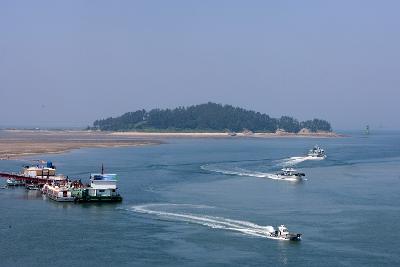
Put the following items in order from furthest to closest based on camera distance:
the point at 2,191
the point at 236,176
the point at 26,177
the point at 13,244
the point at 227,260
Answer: the point at 236,176 → the point at 26,177 → the point at 2,191 → the point at 13,244 → the point at 227,260

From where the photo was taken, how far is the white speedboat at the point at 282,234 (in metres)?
36.9

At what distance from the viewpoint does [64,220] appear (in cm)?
4372

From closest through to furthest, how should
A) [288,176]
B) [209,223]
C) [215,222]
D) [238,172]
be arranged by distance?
[209,223] < [215,222] < [288,176] < [238,172]

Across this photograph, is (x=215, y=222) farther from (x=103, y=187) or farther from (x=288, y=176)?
(x=288, y=176)

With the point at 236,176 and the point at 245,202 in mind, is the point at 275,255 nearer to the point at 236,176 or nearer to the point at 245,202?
the point at 245,202

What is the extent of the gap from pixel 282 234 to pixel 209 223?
5614 mm

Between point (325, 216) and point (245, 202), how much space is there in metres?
7.92

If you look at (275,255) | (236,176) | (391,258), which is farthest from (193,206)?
(236,176)

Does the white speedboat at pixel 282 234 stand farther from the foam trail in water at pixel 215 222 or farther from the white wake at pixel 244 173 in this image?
the white wake at pixel 244 173

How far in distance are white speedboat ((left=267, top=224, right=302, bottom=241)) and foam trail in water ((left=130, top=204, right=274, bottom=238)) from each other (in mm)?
195

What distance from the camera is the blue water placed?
33.5m

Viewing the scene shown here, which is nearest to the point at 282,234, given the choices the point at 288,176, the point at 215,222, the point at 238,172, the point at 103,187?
the point at 215,222

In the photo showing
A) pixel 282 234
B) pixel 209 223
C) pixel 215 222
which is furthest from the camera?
pixel 215 222

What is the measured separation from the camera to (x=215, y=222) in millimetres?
41688
